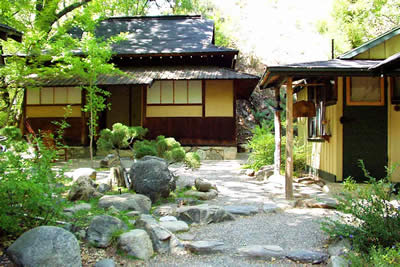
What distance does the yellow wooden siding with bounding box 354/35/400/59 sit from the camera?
23.8ft

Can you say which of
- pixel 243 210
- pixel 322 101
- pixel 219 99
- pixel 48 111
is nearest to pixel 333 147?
pixel 322 101

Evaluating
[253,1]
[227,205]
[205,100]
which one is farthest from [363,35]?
[253,1]

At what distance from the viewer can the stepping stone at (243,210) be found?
5.21 m

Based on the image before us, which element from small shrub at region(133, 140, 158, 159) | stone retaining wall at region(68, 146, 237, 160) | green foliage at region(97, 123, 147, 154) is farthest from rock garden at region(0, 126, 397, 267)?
stone retaining wall at region(68, 146, 237, 160)

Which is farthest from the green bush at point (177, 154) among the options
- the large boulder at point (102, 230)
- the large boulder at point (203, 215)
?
the large boulder at point (102, 230)

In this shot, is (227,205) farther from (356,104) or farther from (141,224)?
(356,104)

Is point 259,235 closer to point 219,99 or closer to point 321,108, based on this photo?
point 321,108

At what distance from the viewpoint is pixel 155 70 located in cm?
1347

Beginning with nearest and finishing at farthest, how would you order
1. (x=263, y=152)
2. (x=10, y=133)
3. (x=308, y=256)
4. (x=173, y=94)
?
(x=308, y=256) → (x=10, y=133) → (x=263, y=152) → (x=173, y=94)

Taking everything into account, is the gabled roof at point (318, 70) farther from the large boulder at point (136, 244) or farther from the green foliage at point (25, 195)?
the green foliage at point (25, 195)

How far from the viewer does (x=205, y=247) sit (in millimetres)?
3652

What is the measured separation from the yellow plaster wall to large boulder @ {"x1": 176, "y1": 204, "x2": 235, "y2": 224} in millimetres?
8484

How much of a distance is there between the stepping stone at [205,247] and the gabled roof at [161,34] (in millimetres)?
10150

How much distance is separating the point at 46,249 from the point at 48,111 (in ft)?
39.8
